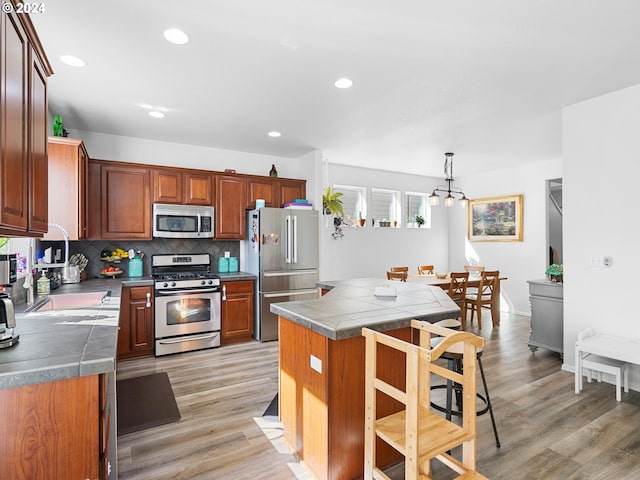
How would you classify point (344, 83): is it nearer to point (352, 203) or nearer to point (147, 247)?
point (147, 247)

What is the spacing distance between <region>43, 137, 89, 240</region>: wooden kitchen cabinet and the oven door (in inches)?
46.8

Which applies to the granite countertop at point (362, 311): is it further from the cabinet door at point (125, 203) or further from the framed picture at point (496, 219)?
the framed picture at point (496, 219)

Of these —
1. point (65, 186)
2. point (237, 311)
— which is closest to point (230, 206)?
point (237, 311)

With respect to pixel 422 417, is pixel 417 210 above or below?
above

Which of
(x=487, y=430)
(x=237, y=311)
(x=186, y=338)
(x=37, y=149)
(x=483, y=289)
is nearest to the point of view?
(x=37, y=149)

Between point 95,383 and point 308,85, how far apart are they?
8.81 ft

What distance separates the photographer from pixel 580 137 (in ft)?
11.4

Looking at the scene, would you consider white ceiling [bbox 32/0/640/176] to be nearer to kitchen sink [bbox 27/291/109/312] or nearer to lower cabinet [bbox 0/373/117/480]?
kitchen sink [bbox 27/291/109/312]

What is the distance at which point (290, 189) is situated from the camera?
5301 mm

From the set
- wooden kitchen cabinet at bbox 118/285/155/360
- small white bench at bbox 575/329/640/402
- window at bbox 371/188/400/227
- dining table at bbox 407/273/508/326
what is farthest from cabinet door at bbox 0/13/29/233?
window at bbox 371/188/400/227

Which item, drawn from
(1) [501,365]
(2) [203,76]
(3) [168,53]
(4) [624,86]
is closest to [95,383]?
(3) [168,53]

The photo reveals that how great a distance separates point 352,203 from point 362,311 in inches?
180

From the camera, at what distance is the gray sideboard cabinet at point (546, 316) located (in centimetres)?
397

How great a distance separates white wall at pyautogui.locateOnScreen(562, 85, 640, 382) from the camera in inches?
124
